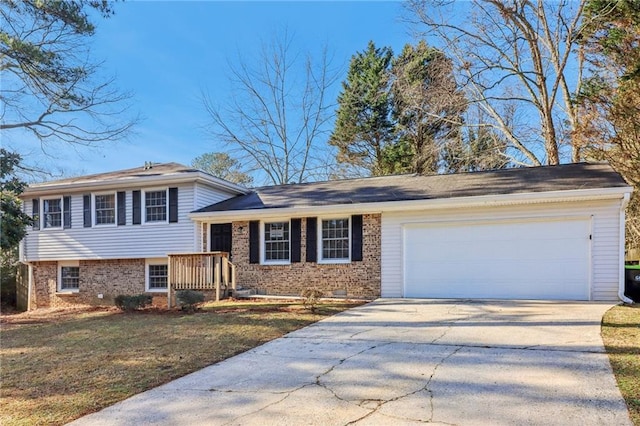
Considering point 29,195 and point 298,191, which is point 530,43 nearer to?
point 298,191

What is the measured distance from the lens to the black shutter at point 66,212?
595 inches

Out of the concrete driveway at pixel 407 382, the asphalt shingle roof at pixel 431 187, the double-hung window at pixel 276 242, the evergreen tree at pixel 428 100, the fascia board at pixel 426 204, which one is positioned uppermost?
the evergreen tree at pixel 428 100

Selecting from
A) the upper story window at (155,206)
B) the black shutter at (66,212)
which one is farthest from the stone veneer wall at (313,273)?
the black shutter at (66,212)

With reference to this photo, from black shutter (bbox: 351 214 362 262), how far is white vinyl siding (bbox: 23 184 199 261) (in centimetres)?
519

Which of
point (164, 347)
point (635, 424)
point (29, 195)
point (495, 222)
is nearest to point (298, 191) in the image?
point (495, 222)

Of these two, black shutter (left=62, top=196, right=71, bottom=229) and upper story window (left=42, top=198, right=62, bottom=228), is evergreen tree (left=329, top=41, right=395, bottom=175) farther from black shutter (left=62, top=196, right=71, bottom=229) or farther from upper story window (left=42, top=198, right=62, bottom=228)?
upper story window (left=42, top=198, right=62, bottom=228)

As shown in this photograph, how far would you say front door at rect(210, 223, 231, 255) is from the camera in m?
13.3

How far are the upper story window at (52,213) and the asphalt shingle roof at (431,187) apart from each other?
5955 mm

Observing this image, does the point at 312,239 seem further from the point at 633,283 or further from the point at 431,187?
the point at 633,283

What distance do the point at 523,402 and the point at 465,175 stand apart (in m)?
10.4

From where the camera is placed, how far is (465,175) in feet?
43.5

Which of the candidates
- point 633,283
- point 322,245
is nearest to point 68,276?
point 322,245

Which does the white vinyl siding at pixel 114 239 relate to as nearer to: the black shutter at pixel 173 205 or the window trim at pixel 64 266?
the black shutter at pixel 173 205

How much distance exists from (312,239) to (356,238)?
134 cm
